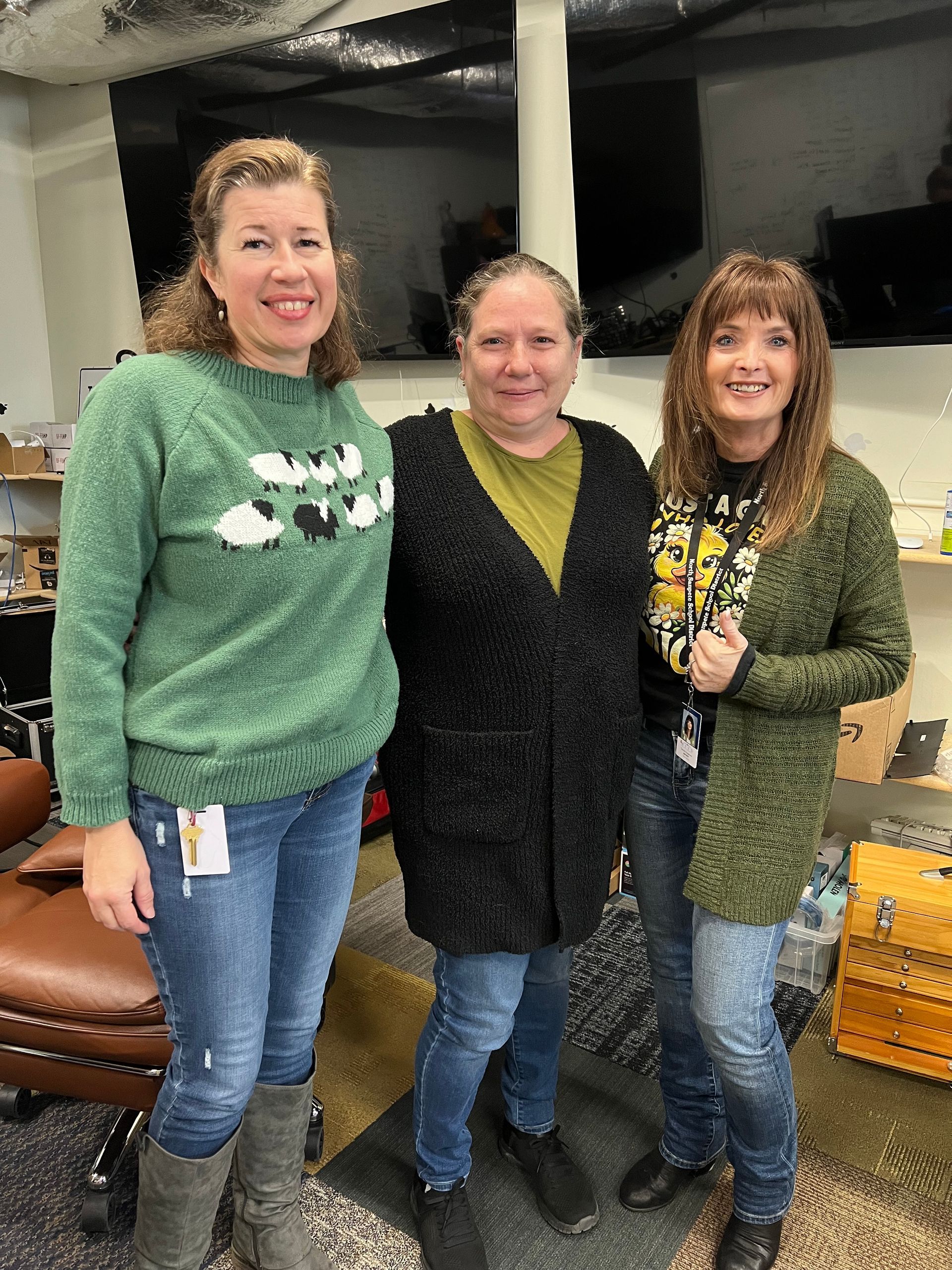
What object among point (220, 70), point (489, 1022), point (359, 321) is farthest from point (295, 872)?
point (220, 70)

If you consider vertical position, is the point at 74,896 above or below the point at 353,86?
below

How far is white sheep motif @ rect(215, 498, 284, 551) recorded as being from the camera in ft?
3.26

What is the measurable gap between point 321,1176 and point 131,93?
3.61 meters

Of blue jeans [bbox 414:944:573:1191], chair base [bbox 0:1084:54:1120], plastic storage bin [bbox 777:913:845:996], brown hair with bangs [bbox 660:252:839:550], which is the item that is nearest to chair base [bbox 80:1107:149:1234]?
chair base [bbox 0:1084:54:1120]

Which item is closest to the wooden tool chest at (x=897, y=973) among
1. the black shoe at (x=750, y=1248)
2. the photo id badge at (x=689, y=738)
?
the black shoe at (x=750, y=1248)

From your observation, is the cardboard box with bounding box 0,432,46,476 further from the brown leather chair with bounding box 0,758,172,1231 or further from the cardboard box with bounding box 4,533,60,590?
the brown leather chair with bounding box 0,758,172,1231

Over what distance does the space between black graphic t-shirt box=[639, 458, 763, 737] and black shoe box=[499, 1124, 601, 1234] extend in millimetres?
823

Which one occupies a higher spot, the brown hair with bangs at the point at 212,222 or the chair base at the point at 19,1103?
the brown hair with bangs at the point at 212,222

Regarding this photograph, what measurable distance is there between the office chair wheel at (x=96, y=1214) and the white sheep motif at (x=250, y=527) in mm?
1209

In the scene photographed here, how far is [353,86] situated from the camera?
2885mm

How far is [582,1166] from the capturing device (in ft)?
5.44

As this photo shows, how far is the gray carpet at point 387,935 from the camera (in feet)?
7.53

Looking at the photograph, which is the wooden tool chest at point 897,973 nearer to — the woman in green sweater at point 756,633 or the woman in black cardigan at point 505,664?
the woman in green sweater at point 756,633

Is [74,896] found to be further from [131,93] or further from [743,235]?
[131,93]
